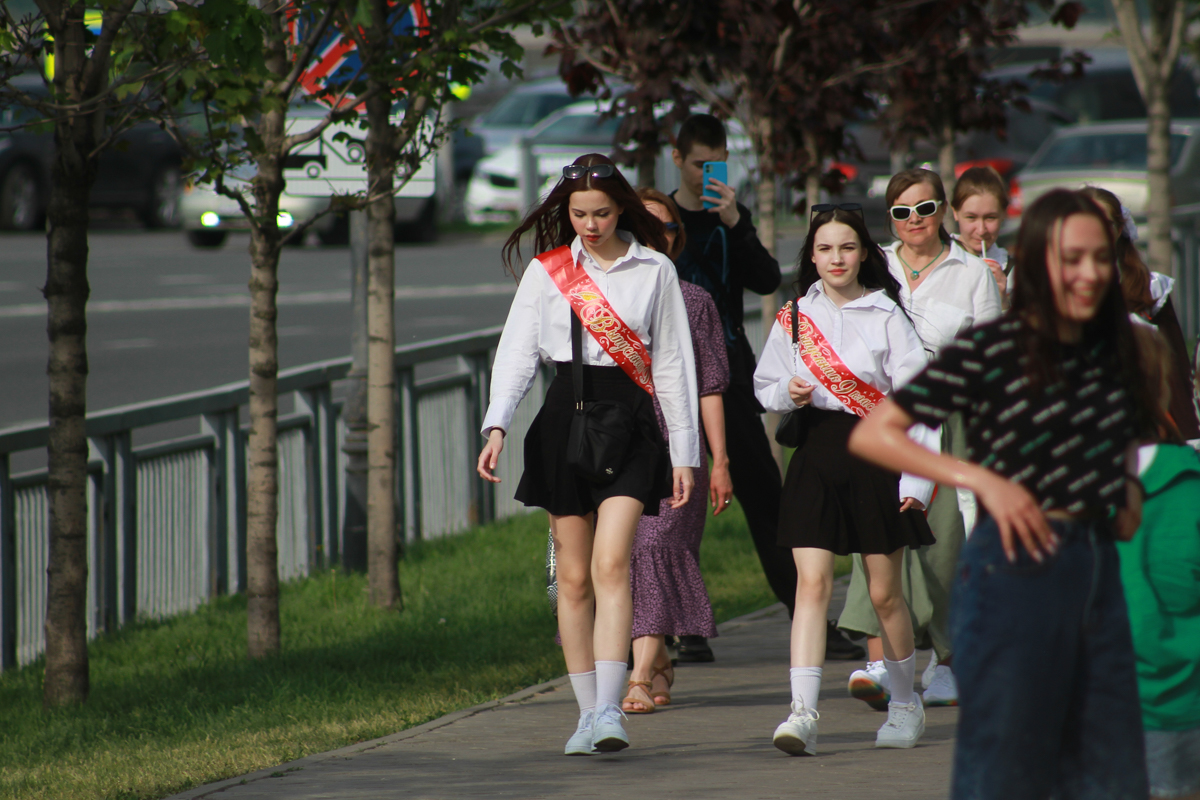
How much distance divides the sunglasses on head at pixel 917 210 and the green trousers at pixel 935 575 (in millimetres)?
722

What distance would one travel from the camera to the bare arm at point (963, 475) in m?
3.10

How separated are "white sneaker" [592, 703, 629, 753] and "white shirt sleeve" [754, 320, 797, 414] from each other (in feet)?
3.44

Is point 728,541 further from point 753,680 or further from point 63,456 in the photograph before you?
point 63,456

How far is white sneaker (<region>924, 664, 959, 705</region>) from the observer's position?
597 centimetres

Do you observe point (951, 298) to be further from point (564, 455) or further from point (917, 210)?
point (564, 455)

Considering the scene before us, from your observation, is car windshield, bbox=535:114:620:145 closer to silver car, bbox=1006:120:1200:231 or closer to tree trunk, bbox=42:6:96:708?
silver car, bbox=1006:120:1200:231

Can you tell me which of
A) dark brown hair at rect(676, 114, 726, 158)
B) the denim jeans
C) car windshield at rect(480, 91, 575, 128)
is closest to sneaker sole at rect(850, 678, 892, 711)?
dark brown hair at rect(676, 114, 726, 158)

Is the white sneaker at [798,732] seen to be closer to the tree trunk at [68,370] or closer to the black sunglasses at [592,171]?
the black sunglasses at [592,171]

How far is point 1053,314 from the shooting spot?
3184mm

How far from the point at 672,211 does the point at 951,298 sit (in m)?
1.01

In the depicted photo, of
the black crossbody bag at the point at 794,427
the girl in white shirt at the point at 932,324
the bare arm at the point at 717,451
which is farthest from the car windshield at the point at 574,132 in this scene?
the black crossbody bag at the point at 794,427

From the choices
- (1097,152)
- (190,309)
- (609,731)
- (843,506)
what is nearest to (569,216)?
(843,506)

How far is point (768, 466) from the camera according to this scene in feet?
21.8

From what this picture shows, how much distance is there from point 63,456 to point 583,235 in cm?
200
